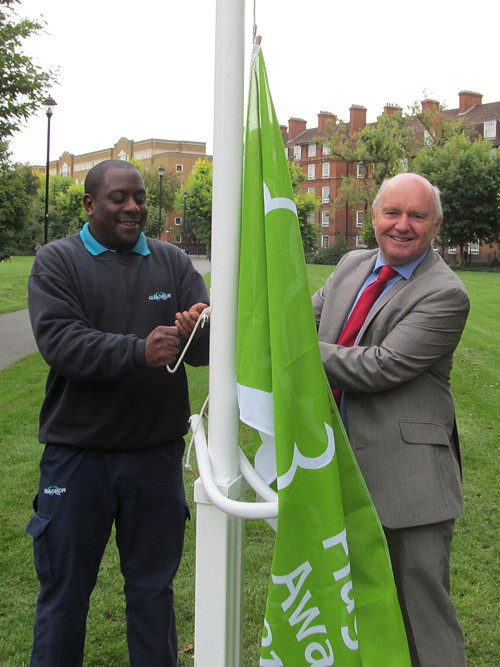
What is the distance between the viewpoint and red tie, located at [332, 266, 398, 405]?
2502 mm

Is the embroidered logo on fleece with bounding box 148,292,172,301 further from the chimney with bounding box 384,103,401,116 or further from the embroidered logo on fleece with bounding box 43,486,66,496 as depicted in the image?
the chimney with bounding box 384,103,401,116

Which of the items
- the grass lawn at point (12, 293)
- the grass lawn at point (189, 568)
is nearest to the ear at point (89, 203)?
the grass lawn at point (189, 568)

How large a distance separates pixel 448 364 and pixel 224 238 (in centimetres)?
113

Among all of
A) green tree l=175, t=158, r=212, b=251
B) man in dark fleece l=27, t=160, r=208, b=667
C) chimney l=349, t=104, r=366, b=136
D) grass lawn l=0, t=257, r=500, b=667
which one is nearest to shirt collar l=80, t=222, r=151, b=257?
man in dark fleece l=27, t=160, r=208, b=667

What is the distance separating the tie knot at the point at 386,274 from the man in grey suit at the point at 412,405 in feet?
0.06

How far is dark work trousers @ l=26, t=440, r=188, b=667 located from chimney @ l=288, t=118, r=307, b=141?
83.9 meters

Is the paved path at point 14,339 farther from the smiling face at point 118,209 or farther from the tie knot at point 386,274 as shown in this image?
the tie knot at point 386,274

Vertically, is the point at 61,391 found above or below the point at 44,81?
below

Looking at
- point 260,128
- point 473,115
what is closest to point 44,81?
point 260,128

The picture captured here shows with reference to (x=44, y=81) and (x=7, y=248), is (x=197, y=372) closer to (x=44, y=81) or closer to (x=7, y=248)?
(x=44, y=81)

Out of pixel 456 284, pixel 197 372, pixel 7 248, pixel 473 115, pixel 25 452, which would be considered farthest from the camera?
pixel 473 115

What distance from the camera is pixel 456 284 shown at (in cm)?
242

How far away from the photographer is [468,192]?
160ft

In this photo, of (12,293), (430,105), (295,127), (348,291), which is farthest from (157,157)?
(348,291)
